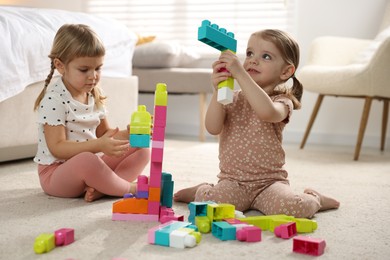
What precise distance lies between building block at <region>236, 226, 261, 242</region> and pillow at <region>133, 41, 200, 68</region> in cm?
204

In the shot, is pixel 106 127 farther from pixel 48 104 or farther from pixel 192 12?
pixel 192 12

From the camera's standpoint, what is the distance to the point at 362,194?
163cm

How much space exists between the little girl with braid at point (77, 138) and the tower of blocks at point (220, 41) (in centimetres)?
33

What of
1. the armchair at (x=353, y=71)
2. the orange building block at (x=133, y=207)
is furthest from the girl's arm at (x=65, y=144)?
the armchair at (x=353, y=71)

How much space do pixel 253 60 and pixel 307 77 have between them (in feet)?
4.44

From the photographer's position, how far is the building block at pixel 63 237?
99 cm

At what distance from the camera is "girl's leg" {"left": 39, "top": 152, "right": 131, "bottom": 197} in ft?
4.44

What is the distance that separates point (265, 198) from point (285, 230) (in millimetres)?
223

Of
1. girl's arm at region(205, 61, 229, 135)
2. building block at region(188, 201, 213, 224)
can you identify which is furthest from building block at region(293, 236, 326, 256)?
girl's arm at region(205, 61, 229, 135)

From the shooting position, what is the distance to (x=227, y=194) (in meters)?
1.30

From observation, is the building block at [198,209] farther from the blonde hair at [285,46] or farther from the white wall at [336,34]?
the white wall at [336,34]

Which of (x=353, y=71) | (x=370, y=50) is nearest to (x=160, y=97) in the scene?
(x=353, y=71)

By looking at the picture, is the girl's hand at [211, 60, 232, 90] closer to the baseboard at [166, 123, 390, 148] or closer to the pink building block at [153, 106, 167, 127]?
the pink building block at [153, 106, 167, 127]

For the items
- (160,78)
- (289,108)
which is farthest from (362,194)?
(160,78)
